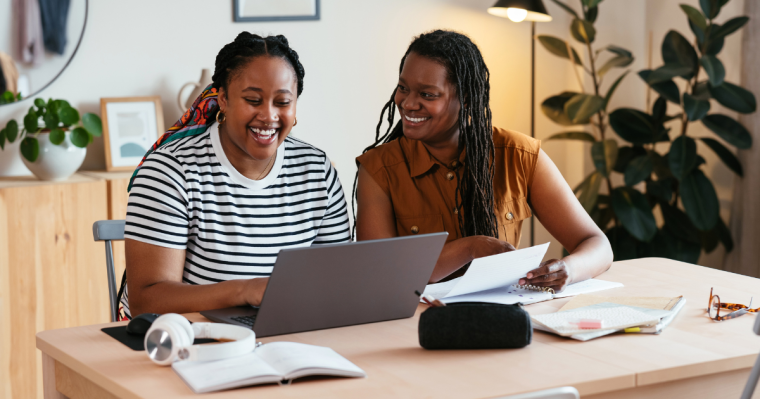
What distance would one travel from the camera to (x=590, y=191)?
11.2 ft

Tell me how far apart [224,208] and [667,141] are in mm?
2368

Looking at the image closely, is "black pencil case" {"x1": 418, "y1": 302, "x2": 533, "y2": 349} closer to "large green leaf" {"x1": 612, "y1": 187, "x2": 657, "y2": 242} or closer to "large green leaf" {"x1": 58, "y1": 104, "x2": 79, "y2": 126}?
"large green leaf" {"x1": 58, "y1": 104, "x2": 79, "y2": 126}

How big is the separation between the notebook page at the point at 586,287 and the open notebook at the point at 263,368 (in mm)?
619

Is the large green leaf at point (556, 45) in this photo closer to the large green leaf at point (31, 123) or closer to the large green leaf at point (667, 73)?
the large green leaf at point (667, 73)

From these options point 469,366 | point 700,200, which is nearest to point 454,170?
point 469,366

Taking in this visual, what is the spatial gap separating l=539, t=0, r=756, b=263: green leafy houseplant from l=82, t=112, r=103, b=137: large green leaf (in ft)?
6.43

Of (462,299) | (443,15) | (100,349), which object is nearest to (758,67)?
(443,15)

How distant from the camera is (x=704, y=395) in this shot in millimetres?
1179

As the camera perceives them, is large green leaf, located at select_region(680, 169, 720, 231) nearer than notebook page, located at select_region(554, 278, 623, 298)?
No

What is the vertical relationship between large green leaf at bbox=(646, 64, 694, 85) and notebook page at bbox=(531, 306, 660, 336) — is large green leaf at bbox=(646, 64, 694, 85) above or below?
above

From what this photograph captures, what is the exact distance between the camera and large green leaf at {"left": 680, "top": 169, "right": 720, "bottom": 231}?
3150 millimetres

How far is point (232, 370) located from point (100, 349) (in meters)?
0.28

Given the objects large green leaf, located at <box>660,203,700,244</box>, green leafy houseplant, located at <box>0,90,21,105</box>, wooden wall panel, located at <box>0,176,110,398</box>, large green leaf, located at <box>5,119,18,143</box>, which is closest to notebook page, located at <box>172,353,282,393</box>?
wooden wall panel, located at <box>0,176,110,398</box>

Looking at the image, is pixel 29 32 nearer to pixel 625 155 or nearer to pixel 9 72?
pixel 9 72
